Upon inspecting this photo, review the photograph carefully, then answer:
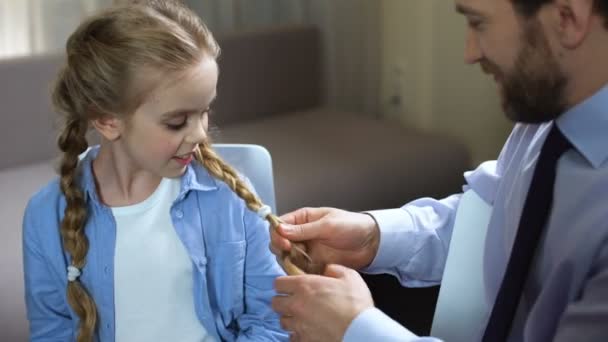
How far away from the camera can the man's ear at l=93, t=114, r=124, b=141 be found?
1.42m

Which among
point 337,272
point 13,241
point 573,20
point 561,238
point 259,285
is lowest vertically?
point 13,241

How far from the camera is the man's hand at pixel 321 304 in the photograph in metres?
1.22

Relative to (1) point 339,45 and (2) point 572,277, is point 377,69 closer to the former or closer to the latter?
(1) point 339,45

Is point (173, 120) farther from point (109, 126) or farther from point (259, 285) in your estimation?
point (259, 285)

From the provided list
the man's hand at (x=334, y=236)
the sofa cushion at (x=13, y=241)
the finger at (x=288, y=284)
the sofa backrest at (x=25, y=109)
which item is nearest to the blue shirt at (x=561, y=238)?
the finger at (x=288, y=284)

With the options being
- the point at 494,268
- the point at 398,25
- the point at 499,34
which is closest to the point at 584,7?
the point at 499,34

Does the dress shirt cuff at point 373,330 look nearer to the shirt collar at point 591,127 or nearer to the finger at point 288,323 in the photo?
the finger at point 288,323

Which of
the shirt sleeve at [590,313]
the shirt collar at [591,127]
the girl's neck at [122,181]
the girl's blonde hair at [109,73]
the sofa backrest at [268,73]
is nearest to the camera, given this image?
the shirt sleeve at [590,313]

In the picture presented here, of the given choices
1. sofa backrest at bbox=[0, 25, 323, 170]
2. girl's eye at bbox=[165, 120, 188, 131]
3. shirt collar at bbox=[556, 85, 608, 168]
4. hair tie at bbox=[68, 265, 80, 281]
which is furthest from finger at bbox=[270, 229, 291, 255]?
sofa backrest at bbox=[0, 25, 323, 170]

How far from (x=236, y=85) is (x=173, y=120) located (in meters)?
1.64

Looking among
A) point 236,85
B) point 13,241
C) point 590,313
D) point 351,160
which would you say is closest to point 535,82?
point 590,313

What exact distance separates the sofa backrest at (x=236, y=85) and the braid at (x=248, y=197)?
1.19 meters

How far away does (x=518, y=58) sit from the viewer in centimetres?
118

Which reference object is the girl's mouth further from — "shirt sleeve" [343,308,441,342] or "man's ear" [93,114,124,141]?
"shirt sleeve" [343,308,441,342]
